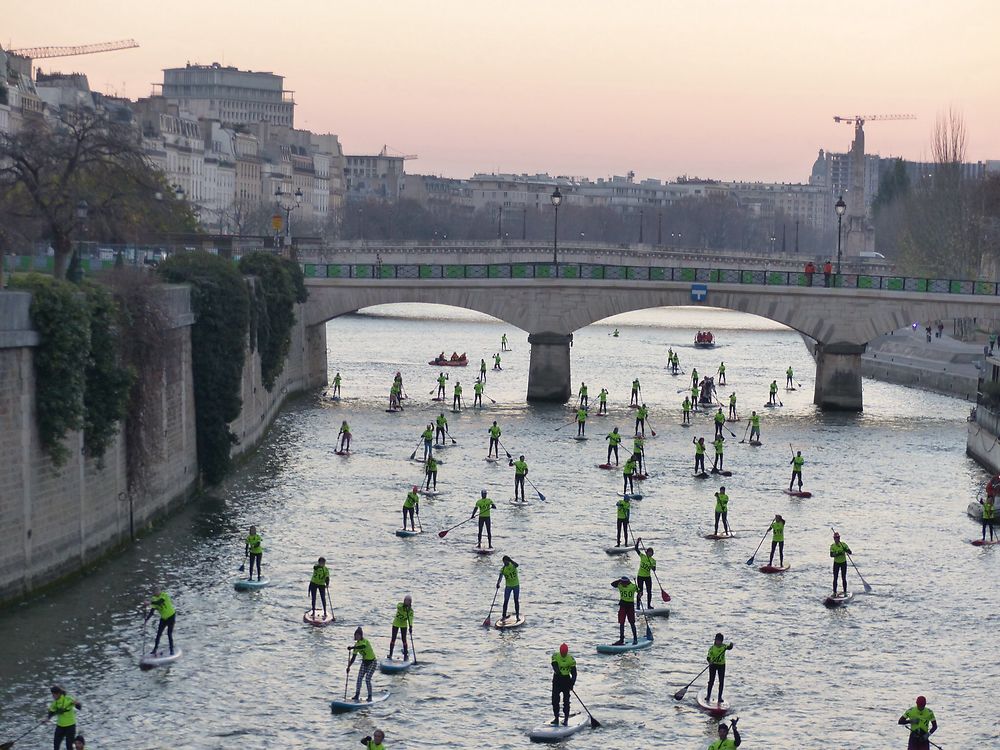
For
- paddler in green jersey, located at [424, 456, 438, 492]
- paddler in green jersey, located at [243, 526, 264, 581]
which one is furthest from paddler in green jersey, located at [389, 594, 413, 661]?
paddler in green jersey, located at [424, 456, 438, 492]

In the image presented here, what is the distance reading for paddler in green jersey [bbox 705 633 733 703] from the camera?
33.6 meters

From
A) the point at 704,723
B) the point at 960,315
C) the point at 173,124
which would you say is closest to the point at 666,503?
the point at 704,723

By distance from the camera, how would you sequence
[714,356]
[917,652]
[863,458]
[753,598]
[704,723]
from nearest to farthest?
1. [704,723]
2. [917,652]
3. [753,598]
4. [863,458]
5. [714,356]

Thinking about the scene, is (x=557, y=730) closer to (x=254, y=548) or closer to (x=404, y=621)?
(x=404, y=621)

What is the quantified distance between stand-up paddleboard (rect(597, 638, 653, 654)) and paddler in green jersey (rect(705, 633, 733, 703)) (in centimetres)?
344

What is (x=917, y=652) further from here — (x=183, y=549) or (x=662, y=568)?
(x=183, y=549)

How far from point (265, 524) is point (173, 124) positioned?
153272mm

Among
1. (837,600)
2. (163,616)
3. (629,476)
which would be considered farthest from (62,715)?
(629,476)

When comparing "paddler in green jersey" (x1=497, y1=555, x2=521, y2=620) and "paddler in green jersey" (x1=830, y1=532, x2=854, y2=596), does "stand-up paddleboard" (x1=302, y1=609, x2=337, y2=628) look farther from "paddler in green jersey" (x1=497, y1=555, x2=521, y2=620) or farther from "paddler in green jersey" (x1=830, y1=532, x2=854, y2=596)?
"paddler in green jersey" (x1=830, y1=532, x2=854, y2=596)

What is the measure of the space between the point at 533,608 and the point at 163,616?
9271 mm

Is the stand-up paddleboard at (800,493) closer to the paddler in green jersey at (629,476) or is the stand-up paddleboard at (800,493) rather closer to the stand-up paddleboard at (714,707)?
the paddler in green jersey at (629,476)

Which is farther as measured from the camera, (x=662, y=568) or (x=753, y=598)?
(x=662, y=568)

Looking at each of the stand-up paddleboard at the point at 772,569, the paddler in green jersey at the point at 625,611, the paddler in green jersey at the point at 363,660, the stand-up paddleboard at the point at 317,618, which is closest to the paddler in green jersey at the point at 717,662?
the paddler in green jersey at the point at 625,611

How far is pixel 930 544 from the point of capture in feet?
168
